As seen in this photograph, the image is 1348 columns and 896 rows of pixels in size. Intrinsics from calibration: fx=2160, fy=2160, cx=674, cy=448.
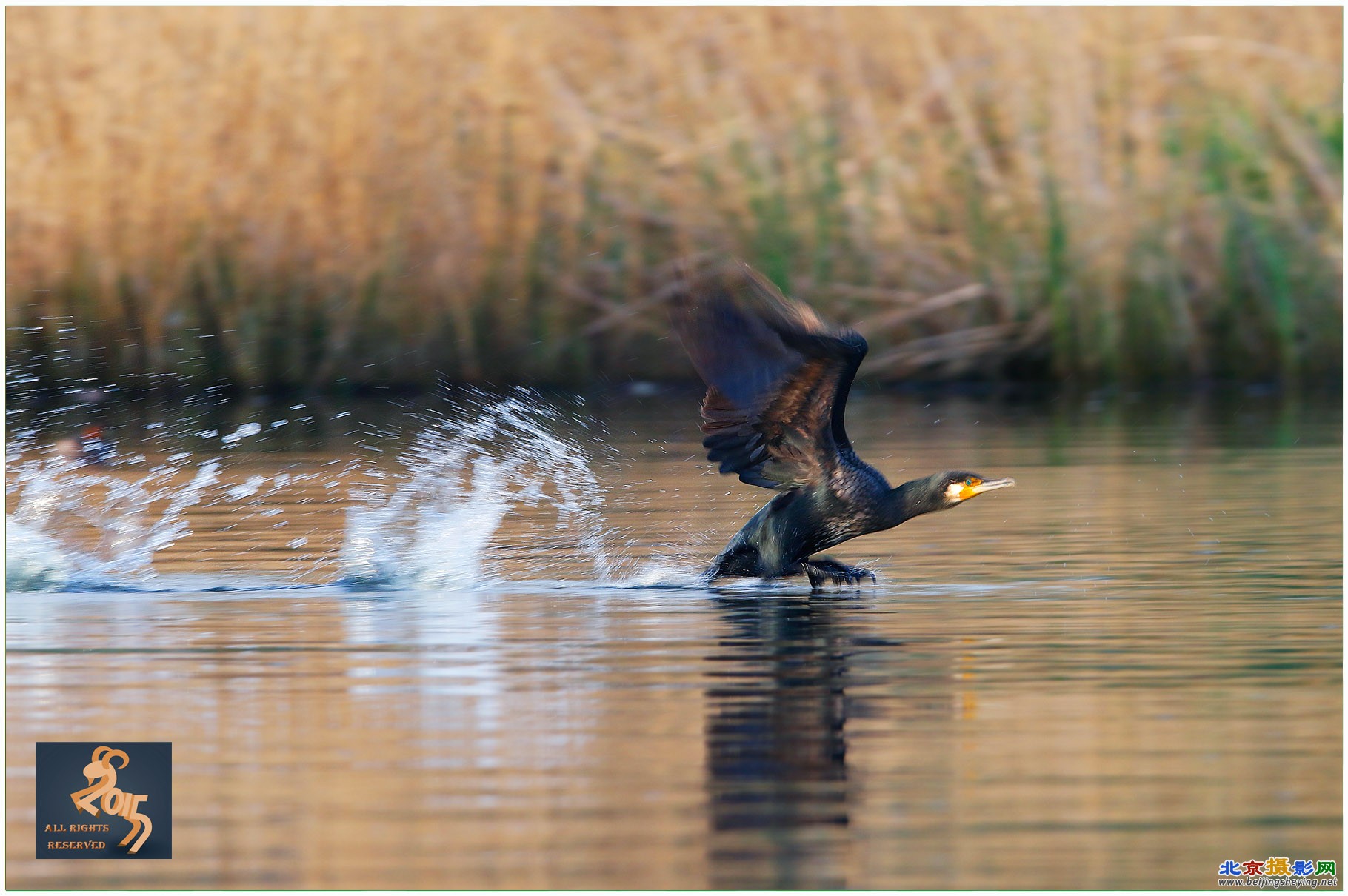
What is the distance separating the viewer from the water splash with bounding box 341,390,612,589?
8.80 metres

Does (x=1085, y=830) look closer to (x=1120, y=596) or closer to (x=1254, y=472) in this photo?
(x=1120, y=596)

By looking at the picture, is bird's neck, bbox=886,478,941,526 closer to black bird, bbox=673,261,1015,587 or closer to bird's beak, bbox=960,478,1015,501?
black bird, bbox=673,261,1015,587

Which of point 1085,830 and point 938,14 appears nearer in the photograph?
point 1085,830

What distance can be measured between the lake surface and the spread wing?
0.54 m

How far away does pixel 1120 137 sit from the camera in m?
15.1

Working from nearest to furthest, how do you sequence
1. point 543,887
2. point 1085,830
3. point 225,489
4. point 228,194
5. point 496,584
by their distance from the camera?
point 543,887 < point 1085,830 < point 496,584 < point 225,489 < point 228,194

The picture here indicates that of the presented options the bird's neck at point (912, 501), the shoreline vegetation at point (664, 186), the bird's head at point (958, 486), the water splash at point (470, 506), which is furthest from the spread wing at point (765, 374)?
the shoreline vegetation at point (664, 186)

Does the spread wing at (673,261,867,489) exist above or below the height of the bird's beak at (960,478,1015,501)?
above

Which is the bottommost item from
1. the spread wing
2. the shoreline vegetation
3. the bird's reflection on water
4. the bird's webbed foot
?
the bird's reflection on water

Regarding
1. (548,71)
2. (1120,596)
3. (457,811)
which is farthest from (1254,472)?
(457,811)

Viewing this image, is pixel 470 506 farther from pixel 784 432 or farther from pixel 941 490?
pixel 941 490

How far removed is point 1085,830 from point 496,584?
13.2 feet

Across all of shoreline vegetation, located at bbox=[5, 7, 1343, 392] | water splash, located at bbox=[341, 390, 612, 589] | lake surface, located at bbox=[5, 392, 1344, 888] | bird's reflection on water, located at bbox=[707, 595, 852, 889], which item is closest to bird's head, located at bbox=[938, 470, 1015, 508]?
lake surface, located at bbox=[5, 392, 1344, 888]

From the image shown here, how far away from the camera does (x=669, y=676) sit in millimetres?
6379
